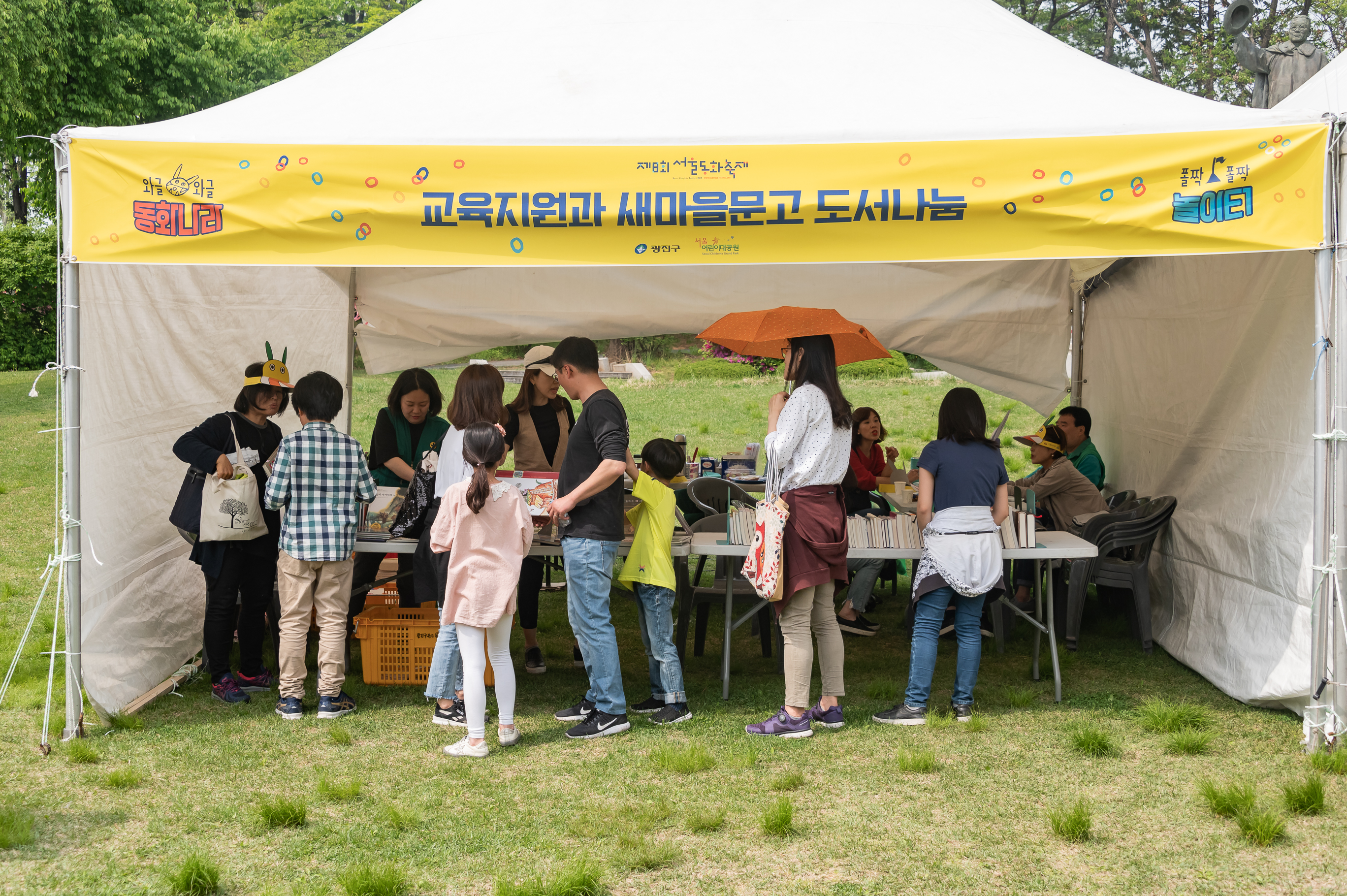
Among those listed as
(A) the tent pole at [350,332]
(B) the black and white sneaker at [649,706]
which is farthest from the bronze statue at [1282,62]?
(A) the tent pole at [350,332]

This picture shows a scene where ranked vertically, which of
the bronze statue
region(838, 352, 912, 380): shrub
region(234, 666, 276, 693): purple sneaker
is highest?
the bronze statue

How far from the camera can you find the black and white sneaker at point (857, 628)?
627cm

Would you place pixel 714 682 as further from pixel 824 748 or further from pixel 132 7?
pixel 132 7

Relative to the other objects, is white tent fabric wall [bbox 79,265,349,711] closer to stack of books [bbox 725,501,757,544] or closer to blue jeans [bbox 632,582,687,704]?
blue jeans [bbox 632,582,687,704]

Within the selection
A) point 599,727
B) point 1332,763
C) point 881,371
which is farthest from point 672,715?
point 881,371

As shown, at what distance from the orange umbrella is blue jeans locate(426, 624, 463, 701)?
68.6 inches

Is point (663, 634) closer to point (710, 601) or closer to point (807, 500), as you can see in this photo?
point (807, 500)

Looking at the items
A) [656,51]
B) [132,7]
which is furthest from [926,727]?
[132,7]

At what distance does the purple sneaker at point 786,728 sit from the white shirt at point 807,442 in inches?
37.7

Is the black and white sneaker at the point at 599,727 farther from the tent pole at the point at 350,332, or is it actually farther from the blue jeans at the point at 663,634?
the tent pole at the point at 350,332

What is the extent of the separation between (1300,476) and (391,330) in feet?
17.5

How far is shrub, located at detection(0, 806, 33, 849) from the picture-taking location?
11.2 feet

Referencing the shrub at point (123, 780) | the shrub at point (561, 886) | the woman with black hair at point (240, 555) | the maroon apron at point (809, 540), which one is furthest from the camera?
the woman with black hair at point (240, 555)

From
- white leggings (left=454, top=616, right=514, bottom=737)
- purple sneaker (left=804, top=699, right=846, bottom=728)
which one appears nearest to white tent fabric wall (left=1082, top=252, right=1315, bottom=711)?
purple sneaker (left=804, top=699, right=846, bottom=728)
